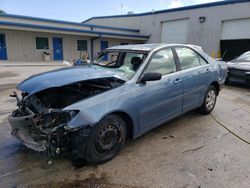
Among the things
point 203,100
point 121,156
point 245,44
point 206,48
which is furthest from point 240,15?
point 121,156

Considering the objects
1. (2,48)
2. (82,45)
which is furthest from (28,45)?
(82,45)

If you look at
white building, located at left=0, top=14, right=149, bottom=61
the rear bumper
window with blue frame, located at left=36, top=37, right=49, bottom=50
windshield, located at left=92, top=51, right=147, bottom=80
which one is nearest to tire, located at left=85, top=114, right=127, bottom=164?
windshield, located at left=92, top=51, right=147, bottom=80

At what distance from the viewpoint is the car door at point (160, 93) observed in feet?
10.4

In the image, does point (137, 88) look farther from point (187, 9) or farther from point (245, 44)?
point (187, 9)

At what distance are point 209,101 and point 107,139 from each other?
2886 mm

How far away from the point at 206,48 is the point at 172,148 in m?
17.1

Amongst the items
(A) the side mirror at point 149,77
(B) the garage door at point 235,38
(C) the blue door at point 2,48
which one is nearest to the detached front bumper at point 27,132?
(A) the side mirror at point 149,77

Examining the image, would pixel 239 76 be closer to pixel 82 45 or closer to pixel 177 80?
pixel 177 80

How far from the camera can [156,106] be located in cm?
334

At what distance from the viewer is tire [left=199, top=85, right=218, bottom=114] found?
4611 millimetres

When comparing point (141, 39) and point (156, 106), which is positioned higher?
point (141, 39)

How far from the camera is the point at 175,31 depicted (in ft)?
66.6

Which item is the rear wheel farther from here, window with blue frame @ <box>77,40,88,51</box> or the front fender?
window with blue frame @ <box>77,40,88,51</box>

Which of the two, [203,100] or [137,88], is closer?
[137,88]
